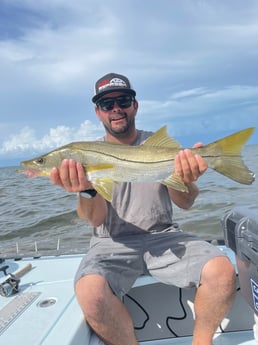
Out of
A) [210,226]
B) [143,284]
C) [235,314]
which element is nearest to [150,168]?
[143,284]

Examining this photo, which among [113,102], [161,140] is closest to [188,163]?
[161,140]

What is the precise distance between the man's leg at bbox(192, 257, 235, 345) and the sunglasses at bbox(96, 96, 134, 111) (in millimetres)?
1781

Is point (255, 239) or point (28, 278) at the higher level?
point (255, 239)

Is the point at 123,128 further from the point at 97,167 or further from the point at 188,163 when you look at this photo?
the point at 188,163

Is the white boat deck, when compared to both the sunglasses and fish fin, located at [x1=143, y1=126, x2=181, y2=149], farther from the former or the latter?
the sunglasses

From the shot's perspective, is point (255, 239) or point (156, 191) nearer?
point (255, 239)

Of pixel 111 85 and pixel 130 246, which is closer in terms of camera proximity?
pixel 130 246

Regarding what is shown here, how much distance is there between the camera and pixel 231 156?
2787 mm

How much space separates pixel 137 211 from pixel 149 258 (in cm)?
45

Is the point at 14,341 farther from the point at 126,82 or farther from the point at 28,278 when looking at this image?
the point at 126,82

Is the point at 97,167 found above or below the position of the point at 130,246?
above

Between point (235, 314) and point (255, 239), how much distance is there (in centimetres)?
125

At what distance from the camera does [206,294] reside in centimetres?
282

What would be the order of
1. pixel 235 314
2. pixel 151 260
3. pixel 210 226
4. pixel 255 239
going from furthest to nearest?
pixel 210 226, pixel 235 314, pixel 151 260, pixel 255 239
